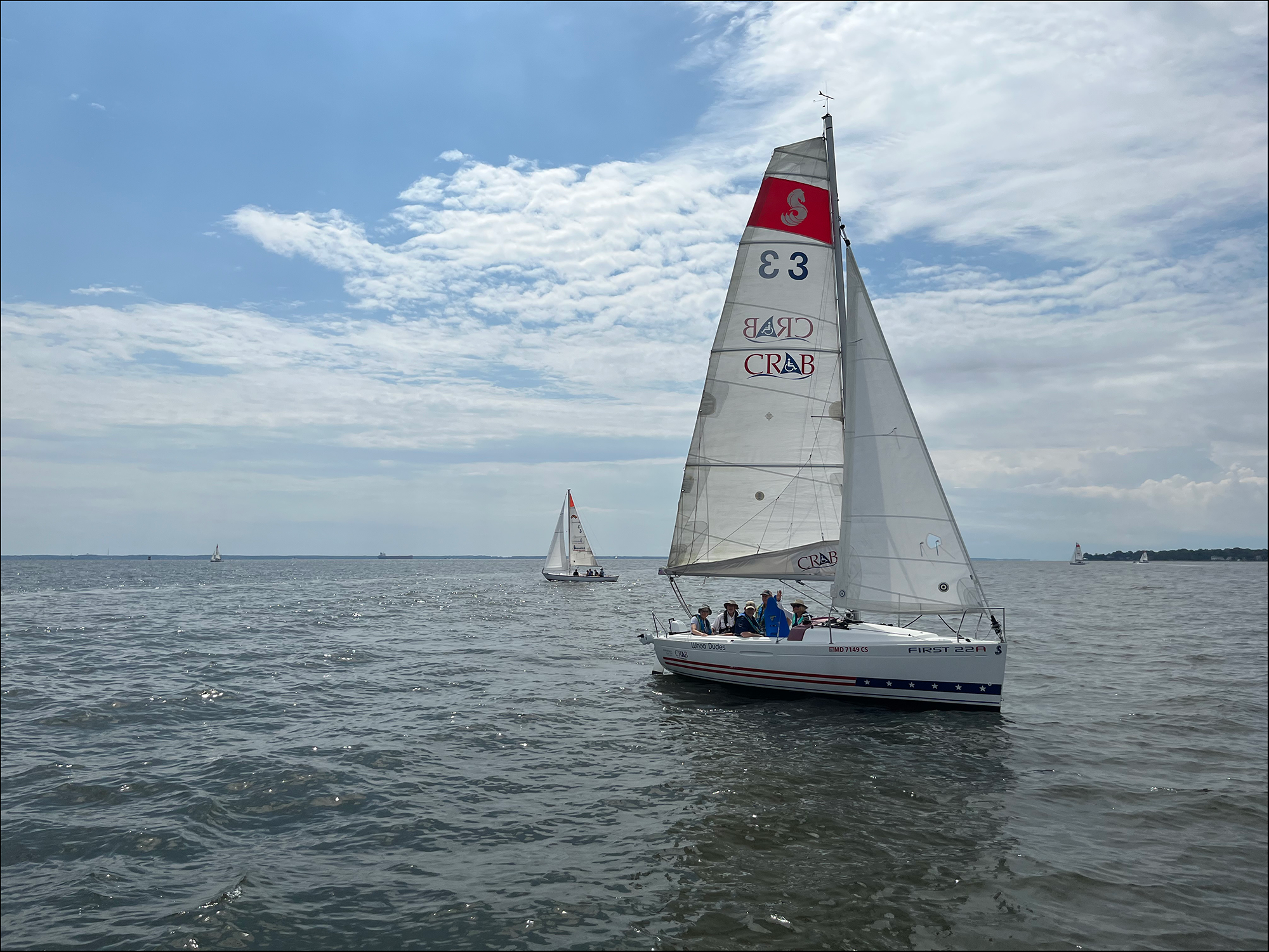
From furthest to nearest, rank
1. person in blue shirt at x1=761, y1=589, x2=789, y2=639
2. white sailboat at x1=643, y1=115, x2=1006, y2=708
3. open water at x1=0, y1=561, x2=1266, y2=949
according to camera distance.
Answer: person in blue shirt at x1=761, y1=589, x2=789, y2=639 < white sailboat at x1=643, y1=115, x2=1006, y2=708 < open water at x1=0, y1=561, x2=1266, y2=949

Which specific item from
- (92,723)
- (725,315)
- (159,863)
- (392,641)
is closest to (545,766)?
(159,863)

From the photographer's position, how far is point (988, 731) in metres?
15.2

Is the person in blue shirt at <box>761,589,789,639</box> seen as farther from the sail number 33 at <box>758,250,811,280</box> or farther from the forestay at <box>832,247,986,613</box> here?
the sail number 33 at <box>758,250,811,280</box>

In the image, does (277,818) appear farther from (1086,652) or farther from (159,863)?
(1086,652)

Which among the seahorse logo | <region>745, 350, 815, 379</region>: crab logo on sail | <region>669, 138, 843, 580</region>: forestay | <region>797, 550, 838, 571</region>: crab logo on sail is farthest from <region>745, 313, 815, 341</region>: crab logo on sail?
<region>797, 550, 838, 571</region>: crab logo on sail

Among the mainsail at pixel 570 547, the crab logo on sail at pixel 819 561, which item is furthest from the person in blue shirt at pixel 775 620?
the mainsail at pixel 570 547

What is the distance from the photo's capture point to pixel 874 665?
16.7m

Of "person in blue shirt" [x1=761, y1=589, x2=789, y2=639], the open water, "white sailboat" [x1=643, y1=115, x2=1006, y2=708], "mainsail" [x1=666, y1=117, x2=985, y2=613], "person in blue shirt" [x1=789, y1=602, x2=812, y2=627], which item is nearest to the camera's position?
the open water

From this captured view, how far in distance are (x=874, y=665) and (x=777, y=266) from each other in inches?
408

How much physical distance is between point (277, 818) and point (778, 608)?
12.1 metres

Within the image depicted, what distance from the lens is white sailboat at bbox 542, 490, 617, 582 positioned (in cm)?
7812

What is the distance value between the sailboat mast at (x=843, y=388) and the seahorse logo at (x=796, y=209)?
2.31 feet

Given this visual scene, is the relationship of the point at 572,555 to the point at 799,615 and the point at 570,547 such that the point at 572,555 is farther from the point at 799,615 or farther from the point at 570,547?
the point at 799,615

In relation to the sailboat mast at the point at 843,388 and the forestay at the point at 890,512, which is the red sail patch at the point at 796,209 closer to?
the sailboat mast at the point at 843,388
